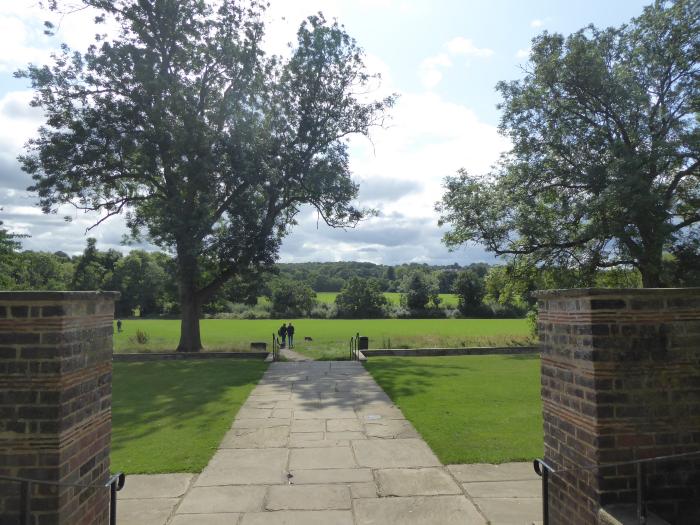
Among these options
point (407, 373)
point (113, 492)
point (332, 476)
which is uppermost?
point (113, 492)

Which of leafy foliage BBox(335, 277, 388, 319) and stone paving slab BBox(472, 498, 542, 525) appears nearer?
stone paving slab BBox(472, 498, 542, 525)

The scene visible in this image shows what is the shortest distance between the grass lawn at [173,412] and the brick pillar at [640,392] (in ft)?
14.4

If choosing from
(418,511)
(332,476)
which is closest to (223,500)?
(332,476)

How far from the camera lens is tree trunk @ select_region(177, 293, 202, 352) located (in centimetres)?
1997

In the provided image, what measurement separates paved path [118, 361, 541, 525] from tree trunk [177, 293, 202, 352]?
515 inches

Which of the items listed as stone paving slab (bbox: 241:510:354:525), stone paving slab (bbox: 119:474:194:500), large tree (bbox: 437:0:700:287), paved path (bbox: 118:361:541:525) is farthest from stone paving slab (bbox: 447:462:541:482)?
large tree (bbox: 437:0:700:287)

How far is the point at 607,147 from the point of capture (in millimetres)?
17078

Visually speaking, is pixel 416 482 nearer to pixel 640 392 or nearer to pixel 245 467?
pixel 245 467

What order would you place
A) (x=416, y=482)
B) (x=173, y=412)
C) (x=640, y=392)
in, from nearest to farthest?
1. (x=640, y=392)
2. (x=416, y=482)
3. (x=173, y=412)

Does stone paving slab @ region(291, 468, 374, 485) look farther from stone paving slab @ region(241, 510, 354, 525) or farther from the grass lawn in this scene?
the grass lawn

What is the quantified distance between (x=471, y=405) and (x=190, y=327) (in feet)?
48.1

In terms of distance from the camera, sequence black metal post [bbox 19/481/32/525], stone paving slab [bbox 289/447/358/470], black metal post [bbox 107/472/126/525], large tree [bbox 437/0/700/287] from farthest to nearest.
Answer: large tree [bbox 437/0/700/287] < stone paving slab [bbox 289/447/358/470] < black metal post [bbox 107/472/126/525] < black metal post [bbox 19/481/32/525]

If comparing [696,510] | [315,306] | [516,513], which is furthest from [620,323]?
[315,306]

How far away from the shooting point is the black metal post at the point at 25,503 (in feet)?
8.59
